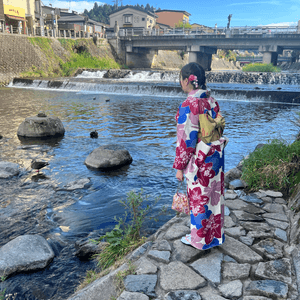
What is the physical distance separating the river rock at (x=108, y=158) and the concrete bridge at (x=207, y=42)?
3779 centimetres

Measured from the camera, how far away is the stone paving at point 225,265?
2.73 meters

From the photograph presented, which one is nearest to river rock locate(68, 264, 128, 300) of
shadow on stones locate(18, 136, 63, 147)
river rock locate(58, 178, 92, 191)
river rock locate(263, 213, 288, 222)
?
river rock locate(263, 213, 288, 222)

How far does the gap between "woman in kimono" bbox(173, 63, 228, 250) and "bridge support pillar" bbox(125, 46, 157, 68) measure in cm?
5141

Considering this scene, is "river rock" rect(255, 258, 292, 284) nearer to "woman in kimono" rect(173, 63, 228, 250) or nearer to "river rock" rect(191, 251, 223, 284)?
"river rock" rect(191, 251, 223, 284)

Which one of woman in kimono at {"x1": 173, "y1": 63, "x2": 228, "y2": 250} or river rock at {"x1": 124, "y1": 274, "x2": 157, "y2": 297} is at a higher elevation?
woman in kimono at {"x1": 173, "y1": 63, "x2": 228, "y2": 250}

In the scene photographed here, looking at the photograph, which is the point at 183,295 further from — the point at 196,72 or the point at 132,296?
the point at 196,72

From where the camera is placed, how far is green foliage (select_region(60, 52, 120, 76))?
39.8 m

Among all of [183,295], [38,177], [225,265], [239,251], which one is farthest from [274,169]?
[38,177]

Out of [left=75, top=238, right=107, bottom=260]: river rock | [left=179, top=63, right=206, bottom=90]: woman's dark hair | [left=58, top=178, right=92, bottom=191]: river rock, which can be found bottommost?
[left=75, top=238, right=107, bottom=260]: river rock

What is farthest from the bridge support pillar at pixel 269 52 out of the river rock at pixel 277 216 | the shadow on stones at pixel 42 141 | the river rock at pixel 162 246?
the river rock at pixel 162 246

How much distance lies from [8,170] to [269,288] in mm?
6263

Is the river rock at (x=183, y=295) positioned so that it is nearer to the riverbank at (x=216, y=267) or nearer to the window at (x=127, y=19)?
the riverbank at (x=216, y=267)

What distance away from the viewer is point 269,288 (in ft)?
8.96

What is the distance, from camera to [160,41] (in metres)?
46.7
